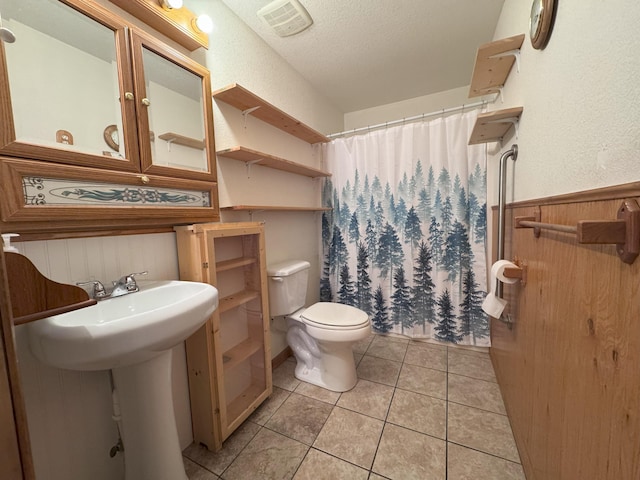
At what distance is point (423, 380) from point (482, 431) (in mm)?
420

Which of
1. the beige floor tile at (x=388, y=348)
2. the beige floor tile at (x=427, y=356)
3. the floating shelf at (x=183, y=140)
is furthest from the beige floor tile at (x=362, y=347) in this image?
the floating shelf at (x=183, y=140)

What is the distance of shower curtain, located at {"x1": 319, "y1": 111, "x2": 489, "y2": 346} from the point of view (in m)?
1.87

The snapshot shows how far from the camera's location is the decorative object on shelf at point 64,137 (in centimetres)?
85

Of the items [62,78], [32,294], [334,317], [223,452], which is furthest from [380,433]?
[62,78]

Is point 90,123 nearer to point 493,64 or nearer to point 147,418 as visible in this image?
point 147,418

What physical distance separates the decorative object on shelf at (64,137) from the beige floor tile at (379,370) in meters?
1.94

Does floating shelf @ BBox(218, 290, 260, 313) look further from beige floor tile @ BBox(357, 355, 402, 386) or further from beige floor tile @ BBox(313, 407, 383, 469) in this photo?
beige floor tile @ BBox(357, 355, 402, 386)

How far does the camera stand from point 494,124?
135 centimetres

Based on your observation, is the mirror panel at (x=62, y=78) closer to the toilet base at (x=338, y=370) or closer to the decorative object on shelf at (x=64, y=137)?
the decorative object on shelf at (x=64, y=137)

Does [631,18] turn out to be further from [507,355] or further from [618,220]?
[507,355]

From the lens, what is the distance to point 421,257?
6.66ft

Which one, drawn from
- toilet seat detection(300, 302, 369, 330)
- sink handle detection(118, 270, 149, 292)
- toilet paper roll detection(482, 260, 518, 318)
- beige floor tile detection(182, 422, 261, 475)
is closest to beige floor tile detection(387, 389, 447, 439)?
toilet seat detection(300, 302, 369, 330)

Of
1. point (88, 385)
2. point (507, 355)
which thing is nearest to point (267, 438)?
point (88, 385)

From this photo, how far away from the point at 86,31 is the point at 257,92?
87 cm
